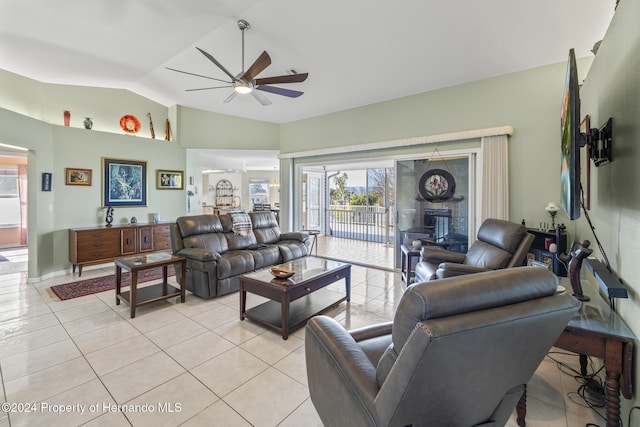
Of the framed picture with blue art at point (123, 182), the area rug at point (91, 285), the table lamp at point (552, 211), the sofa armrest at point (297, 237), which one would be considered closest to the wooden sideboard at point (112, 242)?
the area rug at point (91, 285)

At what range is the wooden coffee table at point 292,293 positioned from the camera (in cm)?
273

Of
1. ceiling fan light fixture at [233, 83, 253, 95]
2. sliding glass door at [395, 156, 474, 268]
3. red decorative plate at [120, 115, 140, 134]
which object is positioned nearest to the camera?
ceiling fan light fixture at [233, 83, 253, 95]

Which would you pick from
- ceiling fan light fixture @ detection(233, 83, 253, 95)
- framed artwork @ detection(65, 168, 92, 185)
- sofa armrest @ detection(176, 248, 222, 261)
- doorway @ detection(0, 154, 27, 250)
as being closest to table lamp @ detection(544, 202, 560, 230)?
ceiling fan light fixture @ detection(233, 83, 253, 95)

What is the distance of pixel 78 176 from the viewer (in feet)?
16.4

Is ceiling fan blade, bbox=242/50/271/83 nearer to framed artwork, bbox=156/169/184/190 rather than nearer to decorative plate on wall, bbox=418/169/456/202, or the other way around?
decorative plate on wall, bbox=418/169/456/202

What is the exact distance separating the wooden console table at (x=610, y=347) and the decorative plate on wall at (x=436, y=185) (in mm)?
3194

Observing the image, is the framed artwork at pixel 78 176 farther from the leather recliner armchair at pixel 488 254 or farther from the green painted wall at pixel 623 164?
the green painted wall at pixel 623 164

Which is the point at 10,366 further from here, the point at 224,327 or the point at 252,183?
the point at 252,183

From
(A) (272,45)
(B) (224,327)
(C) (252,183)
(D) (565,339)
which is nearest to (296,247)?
(B) (224,327)

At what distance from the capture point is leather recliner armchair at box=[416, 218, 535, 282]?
282 centimetres

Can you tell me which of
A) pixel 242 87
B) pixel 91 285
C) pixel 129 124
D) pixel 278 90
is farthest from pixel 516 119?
pixel 129 124

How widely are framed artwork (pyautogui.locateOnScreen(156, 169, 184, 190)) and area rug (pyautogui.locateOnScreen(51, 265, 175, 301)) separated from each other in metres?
2.11

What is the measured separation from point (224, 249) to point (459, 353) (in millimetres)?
3948

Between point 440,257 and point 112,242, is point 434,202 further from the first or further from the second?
point 112,242
